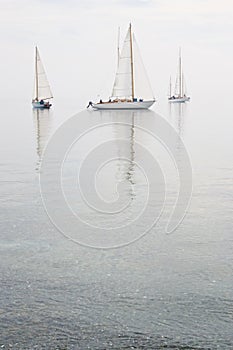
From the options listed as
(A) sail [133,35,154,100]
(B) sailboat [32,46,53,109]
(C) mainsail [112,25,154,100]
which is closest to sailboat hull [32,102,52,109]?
(B) sailboat [32,46,53,109]

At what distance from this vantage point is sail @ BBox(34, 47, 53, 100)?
4348 inches

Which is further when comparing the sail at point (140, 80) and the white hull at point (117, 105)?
the white hull at point (117, 105)

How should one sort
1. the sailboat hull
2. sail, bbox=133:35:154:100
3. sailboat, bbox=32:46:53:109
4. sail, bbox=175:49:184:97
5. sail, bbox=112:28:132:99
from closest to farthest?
sail, bbox=112:28:132:99 < sail, bbox=133:35:154:100 < sailboat, bbox=32:46:53:109 < the sailboat hull < sail, bbox=175:49:184:97

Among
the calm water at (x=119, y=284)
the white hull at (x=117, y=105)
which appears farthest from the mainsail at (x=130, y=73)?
the calm water at (x=119, y=284)

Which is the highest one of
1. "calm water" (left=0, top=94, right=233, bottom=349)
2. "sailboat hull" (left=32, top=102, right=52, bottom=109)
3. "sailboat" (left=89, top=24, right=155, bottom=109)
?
"sailboat" (left=89, top=24, right=155, bottom=109)

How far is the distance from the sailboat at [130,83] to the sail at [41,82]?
14802 mm

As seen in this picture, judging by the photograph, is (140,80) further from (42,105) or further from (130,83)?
(42,105)

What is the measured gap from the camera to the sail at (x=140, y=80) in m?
101

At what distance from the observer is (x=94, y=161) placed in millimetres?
33438

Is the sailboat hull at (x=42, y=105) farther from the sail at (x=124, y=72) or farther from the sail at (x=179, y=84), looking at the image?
the sail at (x=179, y=84)

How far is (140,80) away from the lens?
102m

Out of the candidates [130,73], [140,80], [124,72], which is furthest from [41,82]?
[140,80]

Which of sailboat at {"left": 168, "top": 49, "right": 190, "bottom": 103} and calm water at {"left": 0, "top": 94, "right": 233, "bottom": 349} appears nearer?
calm water at {"left": 0, "top": 94, "right": 233, "bottom": 349}

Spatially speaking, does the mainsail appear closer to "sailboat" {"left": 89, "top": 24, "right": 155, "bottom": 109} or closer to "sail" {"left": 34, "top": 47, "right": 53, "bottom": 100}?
"sailboat" {"left": 89, "top": 24, "right": 155, "bottom": 109}
